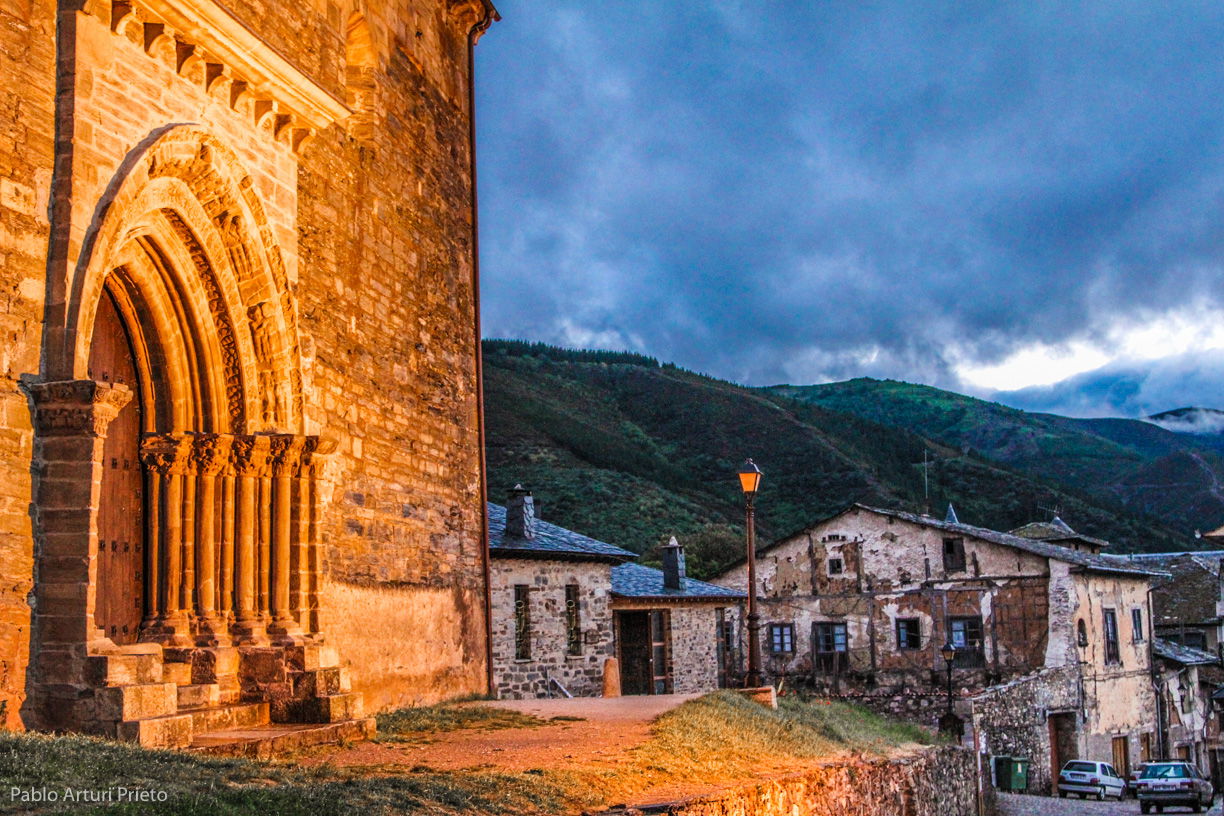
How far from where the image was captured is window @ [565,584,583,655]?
25391 millimetres

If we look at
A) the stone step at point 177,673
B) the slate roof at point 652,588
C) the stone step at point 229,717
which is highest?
the slate roof at point 652,588

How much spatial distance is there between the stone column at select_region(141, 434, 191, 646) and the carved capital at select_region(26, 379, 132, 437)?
1.78 metres

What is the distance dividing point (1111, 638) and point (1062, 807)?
416 inches

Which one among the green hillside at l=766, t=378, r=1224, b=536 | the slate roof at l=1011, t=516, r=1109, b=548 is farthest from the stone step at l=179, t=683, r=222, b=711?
the green hillside at l=766, t=378, r=1224, b=536

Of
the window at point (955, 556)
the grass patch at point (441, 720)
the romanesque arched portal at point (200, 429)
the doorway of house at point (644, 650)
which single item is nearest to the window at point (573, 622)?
the doorway of house at point (644, 650)

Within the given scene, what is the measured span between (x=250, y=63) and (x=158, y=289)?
6.74ft

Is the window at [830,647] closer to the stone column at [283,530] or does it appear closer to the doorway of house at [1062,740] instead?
the doorway of house at [1062,740]

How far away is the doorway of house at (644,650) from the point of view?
29188mm

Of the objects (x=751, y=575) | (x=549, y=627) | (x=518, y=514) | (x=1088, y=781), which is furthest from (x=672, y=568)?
(x=751, y=575)

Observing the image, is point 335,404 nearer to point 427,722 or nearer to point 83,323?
point 427,722

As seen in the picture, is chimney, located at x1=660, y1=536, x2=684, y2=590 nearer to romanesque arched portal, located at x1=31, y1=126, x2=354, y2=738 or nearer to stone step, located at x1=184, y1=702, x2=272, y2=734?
romanesque arched portal, located at x1=31, y1=126, x2=354, y2=738

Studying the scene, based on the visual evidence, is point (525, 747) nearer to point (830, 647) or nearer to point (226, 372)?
point (226, 372)

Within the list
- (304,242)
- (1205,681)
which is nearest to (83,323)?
(304,242)

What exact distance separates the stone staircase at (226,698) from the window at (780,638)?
27530 mm
